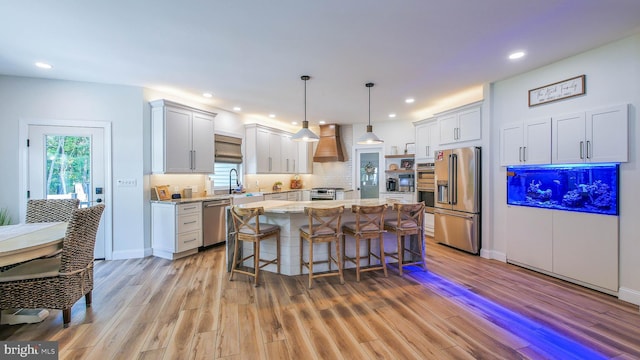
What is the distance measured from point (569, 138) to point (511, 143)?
0.71m

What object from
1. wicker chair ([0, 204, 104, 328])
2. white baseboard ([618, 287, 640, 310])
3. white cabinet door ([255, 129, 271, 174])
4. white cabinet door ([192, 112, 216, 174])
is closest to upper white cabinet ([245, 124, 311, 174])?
white cabinet door ([255, 129, 271, 174])

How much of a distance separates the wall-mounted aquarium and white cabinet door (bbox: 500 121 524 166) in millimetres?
133

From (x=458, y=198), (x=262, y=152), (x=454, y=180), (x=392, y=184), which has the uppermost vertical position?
(x=262, y=152)

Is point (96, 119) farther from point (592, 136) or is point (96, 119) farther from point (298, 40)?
point (592, 136)

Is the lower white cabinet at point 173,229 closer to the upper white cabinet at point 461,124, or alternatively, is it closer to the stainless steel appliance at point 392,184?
the stainless steel appliance at point 392,184

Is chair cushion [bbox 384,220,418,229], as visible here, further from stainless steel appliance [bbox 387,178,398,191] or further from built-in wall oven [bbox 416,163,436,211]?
stainless steel appliance [bbox 387,178,398,191]

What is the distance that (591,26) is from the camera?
261cm

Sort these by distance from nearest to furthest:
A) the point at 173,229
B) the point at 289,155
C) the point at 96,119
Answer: the point at 96,119
the point at 173,229
the point at 289,155

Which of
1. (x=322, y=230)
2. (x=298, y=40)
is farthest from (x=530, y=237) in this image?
(x=298, y=40)

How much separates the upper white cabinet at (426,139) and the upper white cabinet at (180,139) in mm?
4280

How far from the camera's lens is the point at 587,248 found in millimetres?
3145

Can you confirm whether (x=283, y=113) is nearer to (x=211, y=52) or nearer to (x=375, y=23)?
(x=211, y=52)

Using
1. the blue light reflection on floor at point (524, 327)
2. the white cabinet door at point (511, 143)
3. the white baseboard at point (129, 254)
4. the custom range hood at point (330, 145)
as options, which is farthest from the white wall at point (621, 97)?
the white baseboard at point (129, 254)

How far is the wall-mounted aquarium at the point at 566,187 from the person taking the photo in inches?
118
